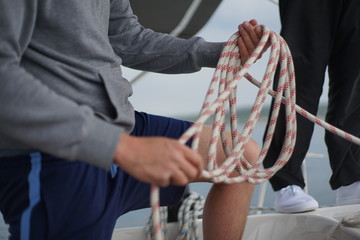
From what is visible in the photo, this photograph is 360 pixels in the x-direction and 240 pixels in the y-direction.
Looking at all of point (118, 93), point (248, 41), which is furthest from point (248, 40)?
point (118, 93)

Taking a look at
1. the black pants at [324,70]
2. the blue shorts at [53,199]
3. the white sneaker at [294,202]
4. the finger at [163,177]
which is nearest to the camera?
the finger at [163,177]

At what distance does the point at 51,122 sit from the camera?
24.1 inches

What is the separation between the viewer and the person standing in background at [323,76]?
1567 mm

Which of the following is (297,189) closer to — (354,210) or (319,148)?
(354,210)

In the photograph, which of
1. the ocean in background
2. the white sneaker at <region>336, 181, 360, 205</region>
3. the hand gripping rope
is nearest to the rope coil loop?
the hand gripping rope

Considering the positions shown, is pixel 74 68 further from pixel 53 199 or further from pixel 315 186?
pixel 315 186

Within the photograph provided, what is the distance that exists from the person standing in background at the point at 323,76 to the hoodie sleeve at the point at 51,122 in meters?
1.00

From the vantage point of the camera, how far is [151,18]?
1.97 meters

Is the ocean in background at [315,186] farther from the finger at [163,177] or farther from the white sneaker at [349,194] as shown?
the finger at [163,177]

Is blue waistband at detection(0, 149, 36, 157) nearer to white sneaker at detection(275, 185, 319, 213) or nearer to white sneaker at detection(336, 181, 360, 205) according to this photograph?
white sneaker at detection(275, 185, 319, 213)

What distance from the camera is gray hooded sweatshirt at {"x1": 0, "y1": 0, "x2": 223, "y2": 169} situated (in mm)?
611

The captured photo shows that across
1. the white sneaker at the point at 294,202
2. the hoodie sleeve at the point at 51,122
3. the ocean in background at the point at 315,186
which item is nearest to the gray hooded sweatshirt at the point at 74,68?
the hoodie sleeve at the point at 51,122

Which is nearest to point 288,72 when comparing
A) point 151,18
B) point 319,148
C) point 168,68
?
point 168,68

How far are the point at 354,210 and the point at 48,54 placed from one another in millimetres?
1074
